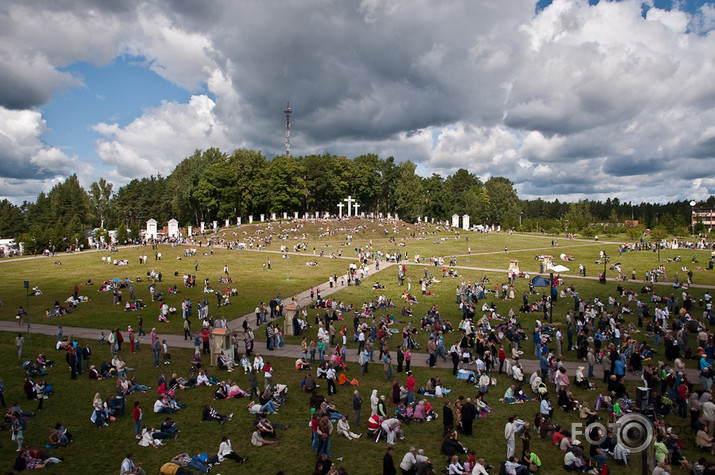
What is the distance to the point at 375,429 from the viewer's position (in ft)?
38.6

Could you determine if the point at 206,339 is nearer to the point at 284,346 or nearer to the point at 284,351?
the point at 284,351

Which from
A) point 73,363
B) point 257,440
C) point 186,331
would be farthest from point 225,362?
point 257,440

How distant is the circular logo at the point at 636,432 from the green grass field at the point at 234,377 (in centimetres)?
339

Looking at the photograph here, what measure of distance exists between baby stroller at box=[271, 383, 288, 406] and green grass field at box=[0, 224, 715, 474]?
297mm

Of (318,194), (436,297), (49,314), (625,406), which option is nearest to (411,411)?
(625,406)

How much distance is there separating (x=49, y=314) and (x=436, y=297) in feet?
81.7

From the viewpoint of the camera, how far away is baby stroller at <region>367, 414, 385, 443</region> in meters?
11.7

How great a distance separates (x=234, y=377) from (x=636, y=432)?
43.8 feet

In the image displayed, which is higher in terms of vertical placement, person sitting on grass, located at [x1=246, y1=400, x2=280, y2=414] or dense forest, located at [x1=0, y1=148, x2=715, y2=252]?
dense forest, located at [x1=0, y1=148, x2=715, y2=252]

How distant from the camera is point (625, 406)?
1293 cm

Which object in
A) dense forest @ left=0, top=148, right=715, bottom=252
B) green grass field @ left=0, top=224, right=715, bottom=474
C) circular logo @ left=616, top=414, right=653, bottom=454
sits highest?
dense forest @ left=0, top=148, right=715, bottom=252

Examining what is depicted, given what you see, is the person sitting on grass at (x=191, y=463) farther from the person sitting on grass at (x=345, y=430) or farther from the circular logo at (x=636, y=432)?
the circular logo at (x=636, y=432)

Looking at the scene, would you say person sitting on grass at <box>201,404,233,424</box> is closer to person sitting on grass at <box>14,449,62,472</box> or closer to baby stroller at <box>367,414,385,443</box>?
person sitting on grass at <box>14,449,62,472</box>

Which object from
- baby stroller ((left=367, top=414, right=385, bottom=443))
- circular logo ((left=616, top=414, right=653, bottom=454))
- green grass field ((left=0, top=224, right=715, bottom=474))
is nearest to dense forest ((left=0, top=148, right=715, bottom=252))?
green grass field ((left=0, top=224, right=715, bottom=474))
